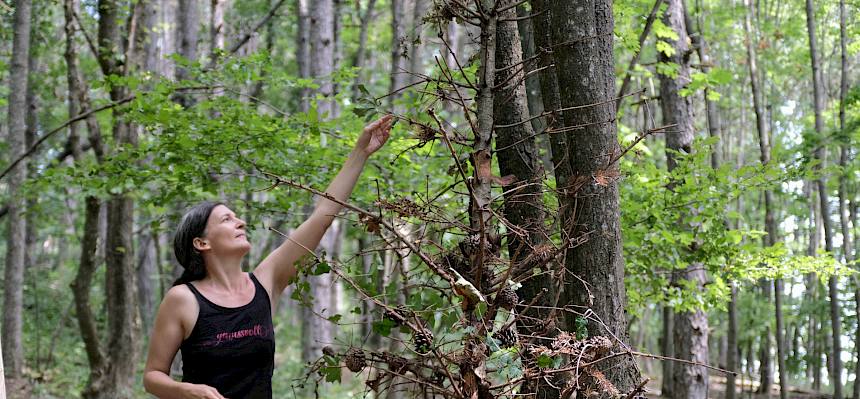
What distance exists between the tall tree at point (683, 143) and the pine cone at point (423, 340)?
7496mm

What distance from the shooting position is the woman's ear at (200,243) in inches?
127

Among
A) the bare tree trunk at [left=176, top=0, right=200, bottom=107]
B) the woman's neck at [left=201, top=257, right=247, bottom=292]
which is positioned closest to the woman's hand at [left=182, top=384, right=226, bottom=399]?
the woman's neck at [left=201, top=257, right=247, bottom=292]

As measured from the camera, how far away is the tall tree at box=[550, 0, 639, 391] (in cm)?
302

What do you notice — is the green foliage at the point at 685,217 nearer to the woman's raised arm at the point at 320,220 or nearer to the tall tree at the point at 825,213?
the woman's raised arm at the point at 320,220

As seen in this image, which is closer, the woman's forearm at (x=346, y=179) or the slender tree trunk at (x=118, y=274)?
the woman's forearm at (x=346, y=179)

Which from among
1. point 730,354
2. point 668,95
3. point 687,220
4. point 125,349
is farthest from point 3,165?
point 730,354

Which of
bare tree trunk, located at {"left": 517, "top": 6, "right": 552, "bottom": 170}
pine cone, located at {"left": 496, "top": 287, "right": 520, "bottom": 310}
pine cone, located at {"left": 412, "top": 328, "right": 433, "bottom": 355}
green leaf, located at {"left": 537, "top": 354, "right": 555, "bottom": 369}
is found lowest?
green leaf, located at {"left": 537, "top": 354, "right": 555, "bottom": 369}

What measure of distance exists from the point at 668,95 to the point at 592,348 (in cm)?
781

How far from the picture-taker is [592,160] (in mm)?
3043

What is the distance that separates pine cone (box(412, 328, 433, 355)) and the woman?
0.73 meters

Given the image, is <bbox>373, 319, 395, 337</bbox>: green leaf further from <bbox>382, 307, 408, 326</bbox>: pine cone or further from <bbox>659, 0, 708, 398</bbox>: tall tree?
<bbox>659, 0, 708, 398</bbox>: tall tree

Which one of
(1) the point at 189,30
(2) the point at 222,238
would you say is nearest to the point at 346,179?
(2) the point at 222,238

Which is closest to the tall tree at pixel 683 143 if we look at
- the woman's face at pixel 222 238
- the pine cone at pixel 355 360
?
the woman's face at pixel 222 238

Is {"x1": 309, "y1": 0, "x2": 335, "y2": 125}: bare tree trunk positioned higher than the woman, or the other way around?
{"x1": 309, "y1": 0, "x2": 335, "y2": 125}: bare tree trunk
